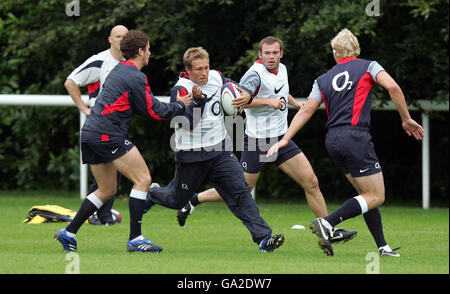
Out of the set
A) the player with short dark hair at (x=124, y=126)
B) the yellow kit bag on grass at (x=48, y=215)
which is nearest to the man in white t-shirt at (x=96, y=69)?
the yellow kit bag on grass at (x=48, y=215)

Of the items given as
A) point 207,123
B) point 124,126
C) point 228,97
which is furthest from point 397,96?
point 124,126

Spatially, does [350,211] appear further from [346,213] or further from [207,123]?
[207,123]

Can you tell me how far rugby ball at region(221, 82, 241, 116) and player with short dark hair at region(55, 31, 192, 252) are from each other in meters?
0.37

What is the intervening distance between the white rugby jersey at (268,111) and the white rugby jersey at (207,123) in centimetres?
124

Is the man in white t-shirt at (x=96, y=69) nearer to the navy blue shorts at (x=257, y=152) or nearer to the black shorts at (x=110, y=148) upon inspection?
the navy blue shorts at (x=257, y=152)

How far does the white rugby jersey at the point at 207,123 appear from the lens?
27.3ft

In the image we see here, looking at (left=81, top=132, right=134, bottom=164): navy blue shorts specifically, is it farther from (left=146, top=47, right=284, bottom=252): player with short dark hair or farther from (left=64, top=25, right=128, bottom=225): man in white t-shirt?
(left=64, top=25, right=128, bottom=225): man in white t-shirt

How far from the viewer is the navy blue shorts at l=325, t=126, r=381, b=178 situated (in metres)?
7.88

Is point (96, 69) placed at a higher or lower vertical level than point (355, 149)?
higher

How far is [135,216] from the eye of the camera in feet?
27.1

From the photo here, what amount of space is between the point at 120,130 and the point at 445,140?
775 centimetres

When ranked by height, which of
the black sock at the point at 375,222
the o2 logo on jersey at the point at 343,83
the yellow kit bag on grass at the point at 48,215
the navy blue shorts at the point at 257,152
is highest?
the o2 logo on jersey at the point at 343,83

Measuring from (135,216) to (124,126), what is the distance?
834mm
